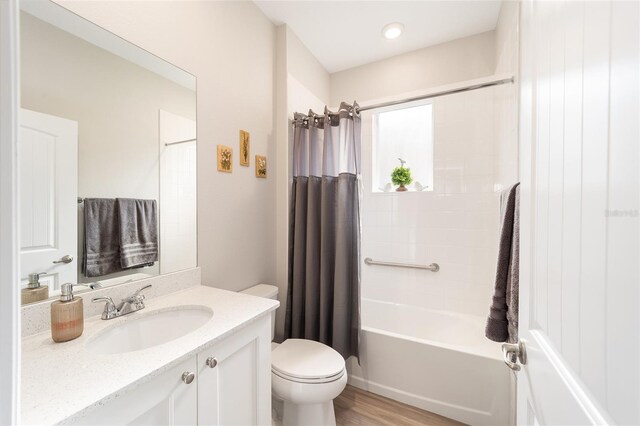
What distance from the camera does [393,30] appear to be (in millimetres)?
2070

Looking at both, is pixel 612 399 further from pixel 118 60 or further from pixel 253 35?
pixel 253 35

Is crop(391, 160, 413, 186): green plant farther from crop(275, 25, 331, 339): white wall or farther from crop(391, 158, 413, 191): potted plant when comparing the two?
crop(275, 25, 331, 339): white wall

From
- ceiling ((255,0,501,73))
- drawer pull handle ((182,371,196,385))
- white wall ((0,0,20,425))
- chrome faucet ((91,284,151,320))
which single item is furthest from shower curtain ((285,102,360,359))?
white wall ((0,0,20,425))

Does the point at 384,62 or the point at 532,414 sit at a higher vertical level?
the point at 384,62

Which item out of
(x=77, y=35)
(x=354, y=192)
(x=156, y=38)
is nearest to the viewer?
(x=77, y=35)

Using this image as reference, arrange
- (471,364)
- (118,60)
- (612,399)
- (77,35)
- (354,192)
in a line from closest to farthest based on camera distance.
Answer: (612,399), (77,35), (118,60), (471,364), (354,192)

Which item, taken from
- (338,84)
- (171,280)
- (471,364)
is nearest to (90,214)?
(171,280)

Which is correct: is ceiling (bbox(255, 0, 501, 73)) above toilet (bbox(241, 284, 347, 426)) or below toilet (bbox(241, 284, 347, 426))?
above

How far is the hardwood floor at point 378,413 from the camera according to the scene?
1568 millimetres

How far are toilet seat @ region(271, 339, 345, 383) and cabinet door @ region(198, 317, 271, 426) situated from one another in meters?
0.23

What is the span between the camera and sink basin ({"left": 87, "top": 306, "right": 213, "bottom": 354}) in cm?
93

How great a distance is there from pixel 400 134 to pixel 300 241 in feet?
4.95

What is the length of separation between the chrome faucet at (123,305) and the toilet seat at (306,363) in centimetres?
74

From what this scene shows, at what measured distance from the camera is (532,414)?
67 cm
